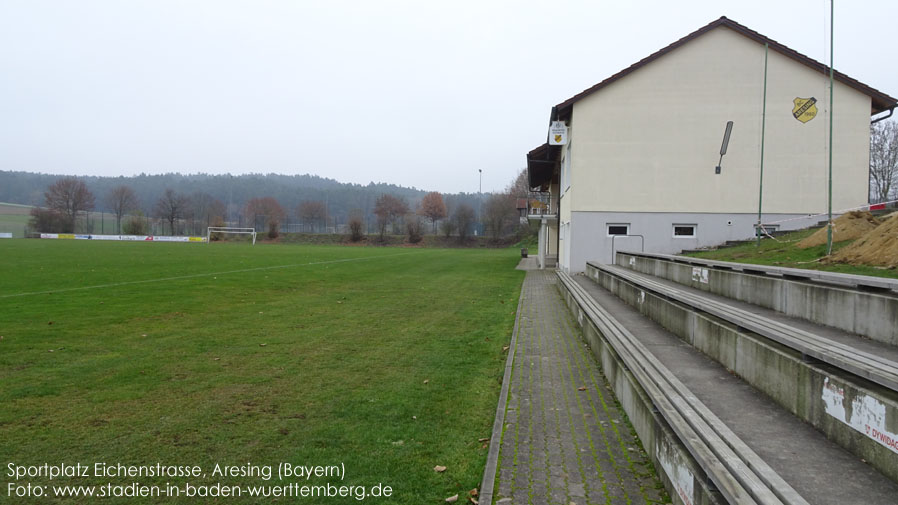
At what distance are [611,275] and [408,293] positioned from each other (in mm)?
7096

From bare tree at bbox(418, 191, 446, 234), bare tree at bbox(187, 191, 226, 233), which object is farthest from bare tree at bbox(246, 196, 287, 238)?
bare tree at bbox(418, 191, 446, 234)

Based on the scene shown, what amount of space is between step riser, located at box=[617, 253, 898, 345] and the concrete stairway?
0.02m

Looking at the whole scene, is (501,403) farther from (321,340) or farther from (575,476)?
(321,340)

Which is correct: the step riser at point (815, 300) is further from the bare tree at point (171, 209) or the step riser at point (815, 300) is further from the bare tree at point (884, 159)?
the bare tree at point (171, 209)

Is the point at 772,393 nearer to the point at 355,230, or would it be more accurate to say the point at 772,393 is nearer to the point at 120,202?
the point at 355,230

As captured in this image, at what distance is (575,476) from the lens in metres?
3.94

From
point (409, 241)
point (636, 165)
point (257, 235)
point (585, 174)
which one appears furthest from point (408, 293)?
point (257, 235)

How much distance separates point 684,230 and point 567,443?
2037 cm

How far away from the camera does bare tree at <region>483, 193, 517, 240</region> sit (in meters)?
94.6

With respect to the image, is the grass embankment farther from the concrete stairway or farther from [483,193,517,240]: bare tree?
[483,193,517,240]: bare tree

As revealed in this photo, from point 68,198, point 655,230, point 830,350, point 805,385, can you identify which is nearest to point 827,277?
point 830,350

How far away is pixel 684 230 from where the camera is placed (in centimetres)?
2255

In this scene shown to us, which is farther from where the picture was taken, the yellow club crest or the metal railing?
the metal railing

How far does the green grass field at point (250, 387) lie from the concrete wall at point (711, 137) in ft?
38.5
